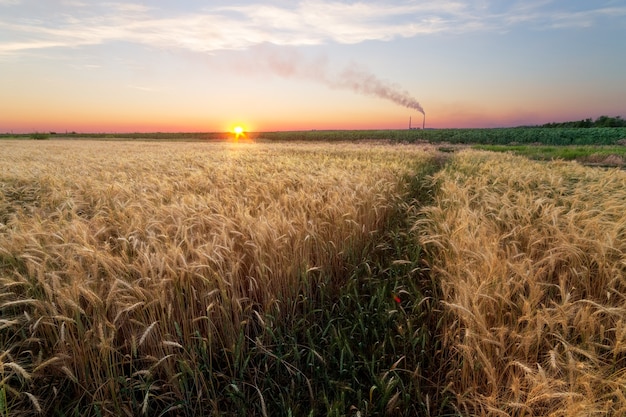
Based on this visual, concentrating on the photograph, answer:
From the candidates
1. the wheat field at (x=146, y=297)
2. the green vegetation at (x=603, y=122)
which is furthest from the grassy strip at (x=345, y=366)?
the green vegetation at (x=603, y=122)

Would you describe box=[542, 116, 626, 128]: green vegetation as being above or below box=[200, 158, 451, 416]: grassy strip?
above

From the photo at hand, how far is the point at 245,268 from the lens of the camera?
2859mm

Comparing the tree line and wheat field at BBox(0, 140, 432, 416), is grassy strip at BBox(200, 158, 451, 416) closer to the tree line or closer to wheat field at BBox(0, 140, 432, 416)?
wheat field at BBox(0, 140, 432, 416)

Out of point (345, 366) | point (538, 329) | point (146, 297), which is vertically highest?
point (146, 297)

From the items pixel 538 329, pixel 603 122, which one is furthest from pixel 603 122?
pixel 538 329

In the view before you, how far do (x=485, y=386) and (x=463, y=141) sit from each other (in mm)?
65431

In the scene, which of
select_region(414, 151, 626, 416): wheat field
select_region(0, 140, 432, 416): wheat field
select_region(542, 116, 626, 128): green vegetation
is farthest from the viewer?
select_region(542, 116, 626, 128): green vegetation

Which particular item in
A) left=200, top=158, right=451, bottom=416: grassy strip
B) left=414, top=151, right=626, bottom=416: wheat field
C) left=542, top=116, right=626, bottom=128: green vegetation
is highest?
left=542, top=116, right=626, bottom=128: green vegetation

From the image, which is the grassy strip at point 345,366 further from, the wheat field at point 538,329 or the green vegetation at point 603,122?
the green vegetation at point 603,122

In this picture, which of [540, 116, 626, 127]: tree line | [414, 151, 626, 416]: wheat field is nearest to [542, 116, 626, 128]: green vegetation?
[540, 116, 626, 127]: tree line

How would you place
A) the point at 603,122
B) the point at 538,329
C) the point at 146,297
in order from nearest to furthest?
the point at 538,329, the point at 146,297, the point at 603,122

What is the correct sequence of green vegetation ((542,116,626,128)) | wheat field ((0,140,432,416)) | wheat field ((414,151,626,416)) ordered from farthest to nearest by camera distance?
1. green vegetation ((542,116,626,128))
2. wheat field ((0,140,432,416))
3. wheat field ((414,151,626,416))

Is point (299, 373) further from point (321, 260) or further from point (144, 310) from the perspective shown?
point (321, 260)

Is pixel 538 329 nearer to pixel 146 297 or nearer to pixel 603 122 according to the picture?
pixel 146 297
